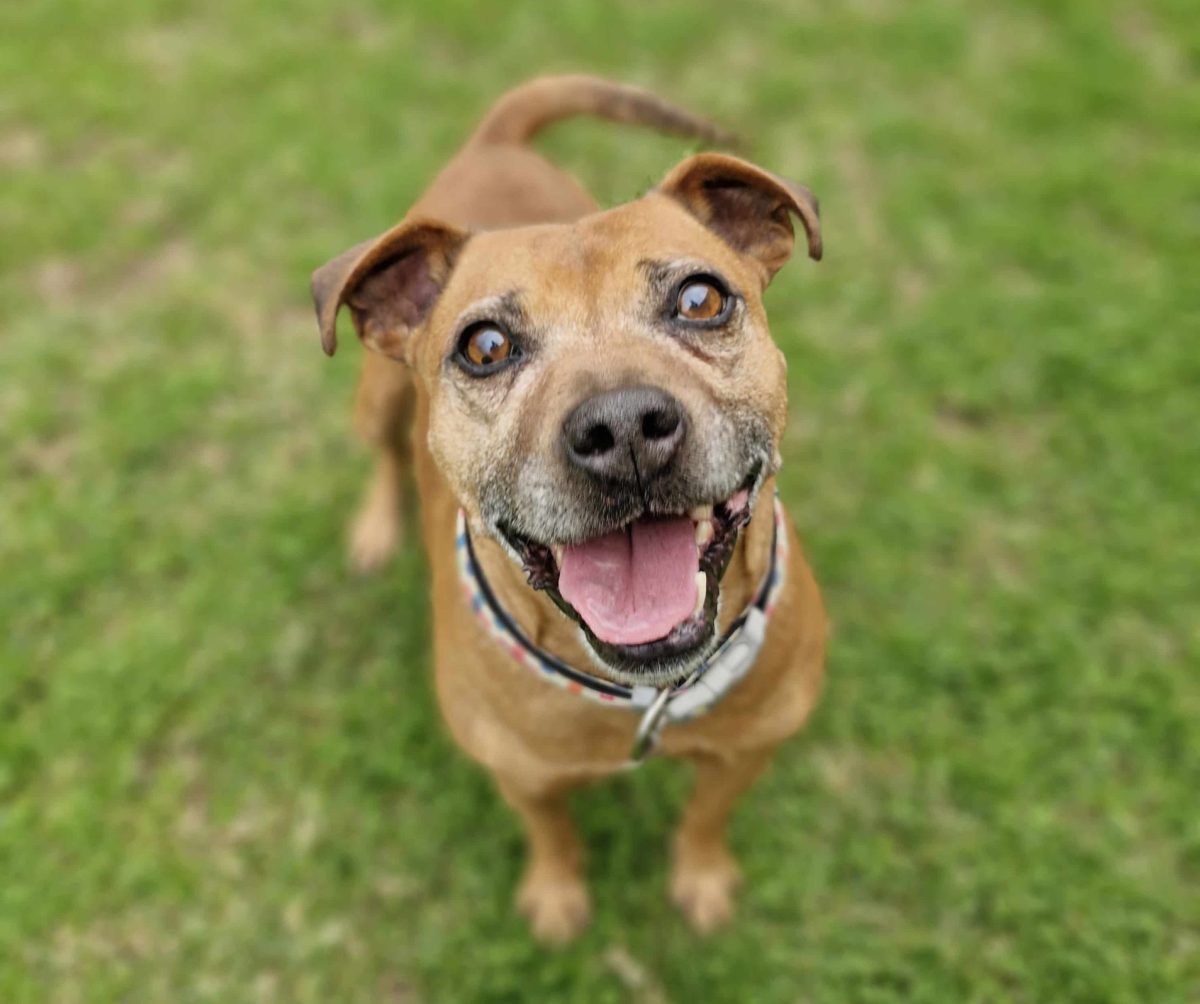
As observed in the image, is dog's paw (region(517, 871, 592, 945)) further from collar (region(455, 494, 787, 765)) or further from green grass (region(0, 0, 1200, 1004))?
collar (region(455, 494, 787, 765))

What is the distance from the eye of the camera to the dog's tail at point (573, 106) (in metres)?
3.92

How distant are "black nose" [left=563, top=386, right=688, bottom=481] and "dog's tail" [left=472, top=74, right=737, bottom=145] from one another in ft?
7.14

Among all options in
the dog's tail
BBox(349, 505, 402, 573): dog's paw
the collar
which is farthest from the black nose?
→ BBox(349, 505, 402, 573): dog's paw

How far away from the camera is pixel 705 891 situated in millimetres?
3781

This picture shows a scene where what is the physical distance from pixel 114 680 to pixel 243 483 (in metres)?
1.14

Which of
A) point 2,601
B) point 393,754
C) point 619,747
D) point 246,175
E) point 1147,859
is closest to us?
point 619,747

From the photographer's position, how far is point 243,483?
16.4 ft

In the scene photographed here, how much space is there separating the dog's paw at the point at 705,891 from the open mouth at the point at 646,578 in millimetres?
1764

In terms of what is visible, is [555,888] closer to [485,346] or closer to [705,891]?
[705,891]

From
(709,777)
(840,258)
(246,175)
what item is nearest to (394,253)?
(709,777)

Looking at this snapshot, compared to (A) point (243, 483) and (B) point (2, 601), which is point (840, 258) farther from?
(B) point (2, 601)

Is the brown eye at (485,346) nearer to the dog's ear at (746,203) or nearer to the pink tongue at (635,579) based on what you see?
the pink tongue at (635,579)

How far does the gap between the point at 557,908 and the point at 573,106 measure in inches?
125

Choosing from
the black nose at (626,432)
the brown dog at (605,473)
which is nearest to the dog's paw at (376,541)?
the brown dog at (605,473)
